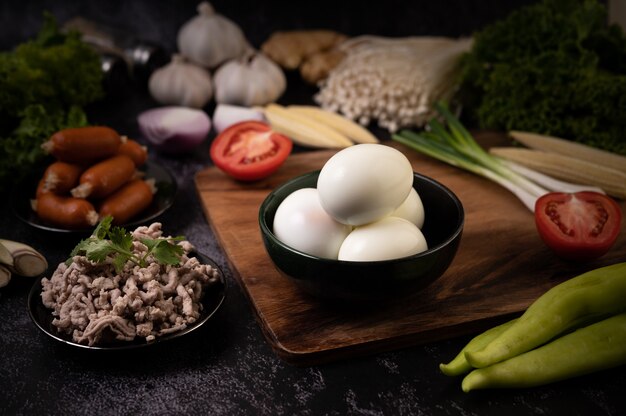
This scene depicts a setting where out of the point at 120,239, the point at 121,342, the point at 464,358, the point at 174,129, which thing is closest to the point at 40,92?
the point at 174,129

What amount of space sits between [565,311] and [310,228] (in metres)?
0.42

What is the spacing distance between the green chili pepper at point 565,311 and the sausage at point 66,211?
85 cm

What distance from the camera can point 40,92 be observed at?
1778 millimetres

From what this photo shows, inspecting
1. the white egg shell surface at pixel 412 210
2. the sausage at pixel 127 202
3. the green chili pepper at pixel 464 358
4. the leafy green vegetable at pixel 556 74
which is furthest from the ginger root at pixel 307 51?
the green chili pepper at pixel 464 358

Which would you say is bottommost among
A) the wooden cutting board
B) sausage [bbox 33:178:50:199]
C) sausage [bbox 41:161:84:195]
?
the wooden cutting board

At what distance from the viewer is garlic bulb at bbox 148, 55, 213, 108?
2.16 m

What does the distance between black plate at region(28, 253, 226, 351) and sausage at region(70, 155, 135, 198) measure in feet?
0.98

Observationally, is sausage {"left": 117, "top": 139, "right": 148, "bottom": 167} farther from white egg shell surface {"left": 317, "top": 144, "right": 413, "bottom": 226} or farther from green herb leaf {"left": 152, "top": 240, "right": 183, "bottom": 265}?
white egg shell surface {"left": 317, "top": 144, "right": 413, "bottom": 226}

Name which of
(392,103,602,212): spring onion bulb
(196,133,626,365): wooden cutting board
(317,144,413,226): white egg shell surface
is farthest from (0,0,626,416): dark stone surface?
(392,103,602,212): spring onion bulb

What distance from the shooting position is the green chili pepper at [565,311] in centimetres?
101

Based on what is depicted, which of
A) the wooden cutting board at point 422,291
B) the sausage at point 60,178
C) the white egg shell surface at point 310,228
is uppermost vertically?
the white egg shell surface at point 310,228

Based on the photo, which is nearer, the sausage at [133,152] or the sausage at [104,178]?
the sausage at [104,178]

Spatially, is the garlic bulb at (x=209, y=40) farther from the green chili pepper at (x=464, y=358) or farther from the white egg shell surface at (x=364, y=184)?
the green chili pepper at (x=464, y=358)

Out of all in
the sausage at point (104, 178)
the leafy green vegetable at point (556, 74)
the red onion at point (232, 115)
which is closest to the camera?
the sausage at point (104, 178)
